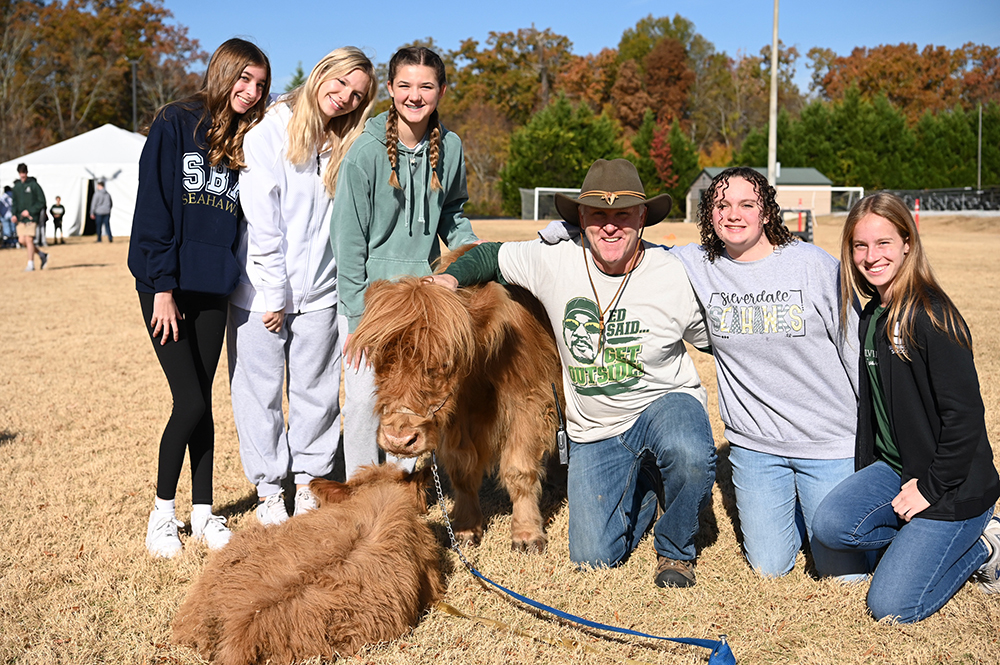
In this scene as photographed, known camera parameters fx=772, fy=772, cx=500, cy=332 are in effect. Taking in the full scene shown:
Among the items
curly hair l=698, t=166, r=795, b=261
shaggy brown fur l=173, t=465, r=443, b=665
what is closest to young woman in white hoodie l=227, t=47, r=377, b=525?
shaggy brown fur l=173, t=465, r=443, b=665

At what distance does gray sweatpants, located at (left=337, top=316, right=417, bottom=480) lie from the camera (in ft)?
14.0

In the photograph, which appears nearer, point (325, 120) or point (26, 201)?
point (325, 120)

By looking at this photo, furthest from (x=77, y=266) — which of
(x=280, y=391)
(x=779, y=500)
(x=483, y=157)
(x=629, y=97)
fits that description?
(x=629, y=97)

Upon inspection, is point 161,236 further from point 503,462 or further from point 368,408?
point 503,462

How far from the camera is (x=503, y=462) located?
4.34 m

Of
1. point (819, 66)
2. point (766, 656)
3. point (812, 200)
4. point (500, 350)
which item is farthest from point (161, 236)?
point (819, 66)

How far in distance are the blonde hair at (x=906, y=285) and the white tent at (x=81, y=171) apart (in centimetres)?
3120

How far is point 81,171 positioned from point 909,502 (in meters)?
33.6

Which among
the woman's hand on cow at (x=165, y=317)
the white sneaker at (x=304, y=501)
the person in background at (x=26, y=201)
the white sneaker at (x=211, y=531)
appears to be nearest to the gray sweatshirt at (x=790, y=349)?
the white sneaker at (x=304, y=501)

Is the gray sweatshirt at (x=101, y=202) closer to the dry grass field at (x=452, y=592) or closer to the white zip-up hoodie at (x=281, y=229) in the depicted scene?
the dry grass field at (x=452, y=592)

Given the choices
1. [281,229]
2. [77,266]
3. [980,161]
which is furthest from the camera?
[980,161]

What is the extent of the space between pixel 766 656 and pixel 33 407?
6553 millimetres

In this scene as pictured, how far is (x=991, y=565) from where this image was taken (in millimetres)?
3459

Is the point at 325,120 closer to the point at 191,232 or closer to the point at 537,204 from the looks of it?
the point at 191,232
